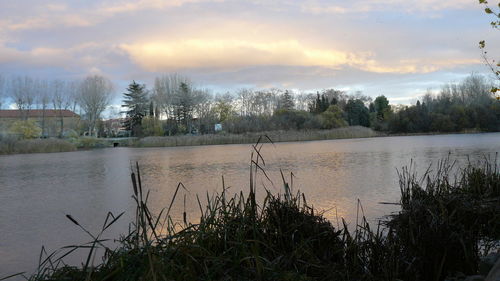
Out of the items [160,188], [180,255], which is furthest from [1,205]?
[180,255]

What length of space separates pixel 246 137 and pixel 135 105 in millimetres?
31454

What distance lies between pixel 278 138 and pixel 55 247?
A: 31499 millimetres

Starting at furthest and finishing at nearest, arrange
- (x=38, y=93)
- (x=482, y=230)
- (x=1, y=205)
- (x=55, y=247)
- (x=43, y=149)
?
(x=38, y=93), (x=43, y=149), (x=1, y=205), (x=55, y=247), (x=482, y=230)

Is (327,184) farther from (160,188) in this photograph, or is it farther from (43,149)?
(43,149)

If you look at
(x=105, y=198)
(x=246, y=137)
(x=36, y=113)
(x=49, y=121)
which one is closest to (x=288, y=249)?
(x=105, y=198)

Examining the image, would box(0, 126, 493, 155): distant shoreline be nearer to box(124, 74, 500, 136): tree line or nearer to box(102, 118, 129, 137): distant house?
box(124, 74, 500, 136): tree line

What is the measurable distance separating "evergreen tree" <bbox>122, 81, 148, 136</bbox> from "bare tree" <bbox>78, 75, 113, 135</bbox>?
4.94 metres

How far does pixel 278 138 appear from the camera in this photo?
35688 millimetres

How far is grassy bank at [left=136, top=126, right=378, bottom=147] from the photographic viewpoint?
3528 cm

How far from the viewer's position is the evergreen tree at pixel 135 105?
Result: 6091cm

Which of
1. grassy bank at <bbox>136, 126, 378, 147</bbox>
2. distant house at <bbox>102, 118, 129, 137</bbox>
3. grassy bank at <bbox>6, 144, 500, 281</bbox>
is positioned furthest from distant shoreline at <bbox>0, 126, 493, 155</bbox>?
grassy bank at <bbox>6, 144, 500, 281</bbox>

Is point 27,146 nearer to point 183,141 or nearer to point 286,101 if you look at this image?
point 183,141

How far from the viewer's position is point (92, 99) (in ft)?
181

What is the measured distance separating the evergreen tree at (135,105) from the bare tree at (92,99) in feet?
16.2
